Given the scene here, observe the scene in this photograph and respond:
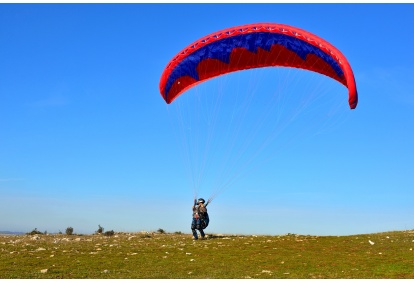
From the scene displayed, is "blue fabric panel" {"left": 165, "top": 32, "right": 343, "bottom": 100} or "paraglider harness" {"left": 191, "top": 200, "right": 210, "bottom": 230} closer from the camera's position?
"blue fabric panel" {"left": 165, "top": 32, "right": 343, "bottom": 100}

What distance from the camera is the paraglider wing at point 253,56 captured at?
18688mm

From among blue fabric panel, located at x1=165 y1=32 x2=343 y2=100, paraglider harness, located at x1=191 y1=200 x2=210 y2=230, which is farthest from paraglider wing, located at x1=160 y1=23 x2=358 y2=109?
paraglider harness, located at x1=191 y1=200 x2=210 y2=230

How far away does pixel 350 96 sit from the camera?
17312 mm

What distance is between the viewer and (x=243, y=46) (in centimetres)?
2052

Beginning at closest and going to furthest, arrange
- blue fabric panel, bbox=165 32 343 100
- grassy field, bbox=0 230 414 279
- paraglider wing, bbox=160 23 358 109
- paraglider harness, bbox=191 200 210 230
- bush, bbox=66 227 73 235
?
1. grassy field, bbox=0 230 414 279
2. paraglider wing, bbox=160 23 358 109
3. blue fabric panel, bbox=165 32 343 100
4. paraglider harness, bbox=191 200 210 230
5. bush, bbox=66 227 73 235

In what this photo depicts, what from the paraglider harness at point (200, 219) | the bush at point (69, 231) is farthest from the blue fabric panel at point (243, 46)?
the bush at point (69, 231)

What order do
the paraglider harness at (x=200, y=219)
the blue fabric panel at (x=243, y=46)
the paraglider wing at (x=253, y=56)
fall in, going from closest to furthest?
the paraglider wing at (x=253, y=56)
the blue fabric panel at (x=243, y=46)
the paraglider harness at (x=200, y=219)

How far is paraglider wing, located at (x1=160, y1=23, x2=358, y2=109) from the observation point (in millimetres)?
18688

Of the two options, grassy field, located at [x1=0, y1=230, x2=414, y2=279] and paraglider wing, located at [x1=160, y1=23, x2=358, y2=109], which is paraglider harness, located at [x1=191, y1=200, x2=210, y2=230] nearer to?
grassy field, located at [x1=0, y1=230, x2=414, y2=279]

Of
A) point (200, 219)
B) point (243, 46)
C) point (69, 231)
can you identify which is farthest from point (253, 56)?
point (69, 231)

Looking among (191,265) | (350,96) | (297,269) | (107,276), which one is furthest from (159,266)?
(350,96)

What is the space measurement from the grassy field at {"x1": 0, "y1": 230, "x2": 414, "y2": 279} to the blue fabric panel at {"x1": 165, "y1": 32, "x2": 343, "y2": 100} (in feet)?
24.6

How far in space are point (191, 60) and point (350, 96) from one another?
7388 mm

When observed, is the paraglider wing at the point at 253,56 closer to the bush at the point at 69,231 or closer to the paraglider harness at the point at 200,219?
the paraglider harness at the point at 200,219
